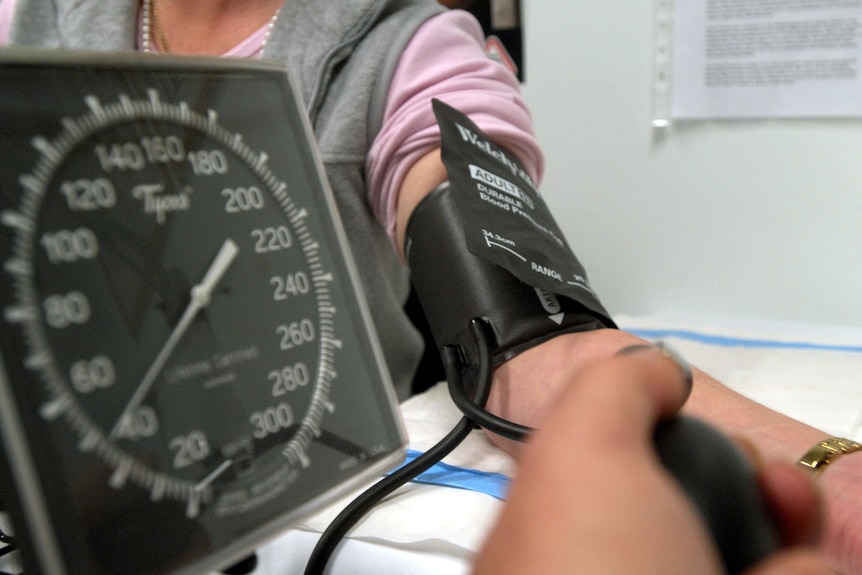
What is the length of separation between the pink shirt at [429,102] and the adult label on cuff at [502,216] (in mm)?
54

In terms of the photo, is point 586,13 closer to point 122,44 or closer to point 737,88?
point 737,88

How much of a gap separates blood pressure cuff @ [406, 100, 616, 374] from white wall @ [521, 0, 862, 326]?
52 centimetres

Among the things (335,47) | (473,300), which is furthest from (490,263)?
(335,47)

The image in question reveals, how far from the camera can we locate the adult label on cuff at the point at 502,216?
44 centimetres

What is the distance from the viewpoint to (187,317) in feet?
0.73

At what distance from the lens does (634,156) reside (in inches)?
38.5

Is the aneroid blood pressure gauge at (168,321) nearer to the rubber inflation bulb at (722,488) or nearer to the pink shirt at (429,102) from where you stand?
the rubber inflation bulb at (722,488)

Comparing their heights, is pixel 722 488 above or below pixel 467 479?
above

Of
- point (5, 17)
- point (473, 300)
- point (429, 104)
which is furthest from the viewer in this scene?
point (5, 17)

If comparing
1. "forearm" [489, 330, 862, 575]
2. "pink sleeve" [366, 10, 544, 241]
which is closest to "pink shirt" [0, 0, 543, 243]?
"pink sleeve" [366, 10, 544, 241]

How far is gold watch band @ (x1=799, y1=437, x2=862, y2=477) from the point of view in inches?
14.2

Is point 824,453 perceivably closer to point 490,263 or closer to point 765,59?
point 490,263

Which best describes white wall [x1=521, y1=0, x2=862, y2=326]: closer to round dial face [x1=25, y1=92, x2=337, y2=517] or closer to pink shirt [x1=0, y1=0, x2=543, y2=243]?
pink shirt [x1=0, y1=0, x2=543, y2=243]

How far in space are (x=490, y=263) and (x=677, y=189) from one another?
591 millimetres
